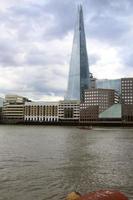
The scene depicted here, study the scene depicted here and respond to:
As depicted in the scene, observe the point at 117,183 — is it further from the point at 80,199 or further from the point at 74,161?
the point at 74,161

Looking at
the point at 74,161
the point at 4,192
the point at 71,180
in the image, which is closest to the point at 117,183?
the point at 71,180

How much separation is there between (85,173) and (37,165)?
228 inches

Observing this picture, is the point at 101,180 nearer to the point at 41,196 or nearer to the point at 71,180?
the point at 71,180

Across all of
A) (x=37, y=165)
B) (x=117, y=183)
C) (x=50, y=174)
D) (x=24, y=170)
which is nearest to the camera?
(x=117, y=183)

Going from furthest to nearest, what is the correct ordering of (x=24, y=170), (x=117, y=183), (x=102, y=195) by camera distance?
(x=24, y=170)
(x=117, y=183)
(x=102, y=195)

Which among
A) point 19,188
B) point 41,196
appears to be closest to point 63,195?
point 41,196

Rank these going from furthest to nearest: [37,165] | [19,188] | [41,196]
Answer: [37,165], [19,188], [41,196]

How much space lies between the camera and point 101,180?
27.1 m

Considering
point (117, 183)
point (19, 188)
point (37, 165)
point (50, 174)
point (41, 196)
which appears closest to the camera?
point (41, 196)

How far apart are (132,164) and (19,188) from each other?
15613 millimetres

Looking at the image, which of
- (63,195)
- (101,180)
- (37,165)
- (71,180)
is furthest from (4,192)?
(37,165)

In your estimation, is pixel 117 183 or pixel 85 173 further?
pixel 85 173

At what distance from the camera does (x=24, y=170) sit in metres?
31.1

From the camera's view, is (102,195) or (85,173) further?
(85,173)
